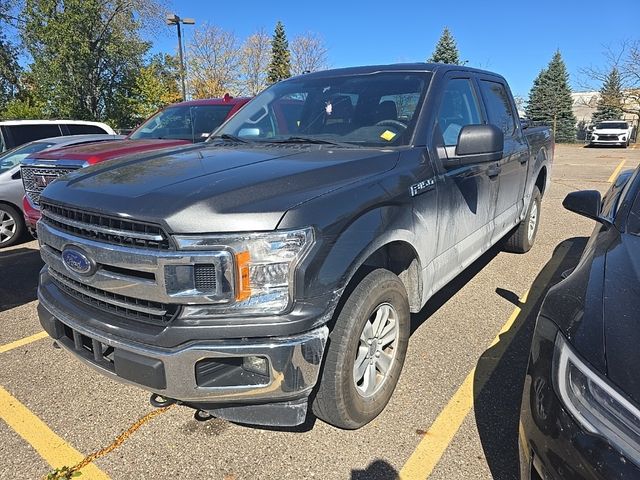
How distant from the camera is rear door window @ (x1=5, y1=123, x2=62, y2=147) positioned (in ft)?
31.4

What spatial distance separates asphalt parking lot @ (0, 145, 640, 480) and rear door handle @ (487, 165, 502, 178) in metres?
1.21

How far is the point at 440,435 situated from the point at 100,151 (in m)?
4.70

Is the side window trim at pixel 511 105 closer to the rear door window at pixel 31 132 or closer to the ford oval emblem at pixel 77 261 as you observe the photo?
the ford oval emblem at pixel 77 261

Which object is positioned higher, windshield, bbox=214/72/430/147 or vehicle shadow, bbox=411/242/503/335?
windshield, bbox=214/72/430/147

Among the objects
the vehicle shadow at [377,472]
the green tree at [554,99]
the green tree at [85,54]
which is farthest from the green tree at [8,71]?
the green tree at [554,99]

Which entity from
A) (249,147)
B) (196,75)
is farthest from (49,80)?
(249,147)

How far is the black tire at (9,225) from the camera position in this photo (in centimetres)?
684

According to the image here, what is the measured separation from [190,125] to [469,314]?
15.4ft

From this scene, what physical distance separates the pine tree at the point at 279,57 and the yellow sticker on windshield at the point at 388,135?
39.5 m

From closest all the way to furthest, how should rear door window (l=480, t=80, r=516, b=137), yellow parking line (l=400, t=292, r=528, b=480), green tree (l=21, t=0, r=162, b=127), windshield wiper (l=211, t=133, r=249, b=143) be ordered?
yellow parking line (l=400, t=292, r=528, b=480) → windshield wiper (l=211, t=133, r=249, b=143) → rear door window (l=480, t=80, r=516, b=137) → green tree (l=21, t=0, r=162, b=127)

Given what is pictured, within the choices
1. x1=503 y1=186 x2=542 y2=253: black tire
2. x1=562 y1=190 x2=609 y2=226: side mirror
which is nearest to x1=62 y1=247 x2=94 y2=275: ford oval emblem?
x1=562 y1=190 x2=609 y2=226: side mirror

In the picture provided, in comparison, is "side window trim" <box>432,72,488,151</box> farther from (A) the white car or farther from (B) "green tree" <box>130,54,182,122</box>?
(A) the white car

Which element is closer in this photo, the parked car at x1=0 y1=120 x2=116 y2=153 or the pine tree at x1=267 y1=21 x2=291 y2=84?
the parked car at x1=0 y1=120 x2=116 y2=153

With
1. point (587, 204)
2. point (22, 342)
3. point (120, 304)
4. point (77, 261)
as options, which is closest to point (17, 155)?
point (22, 342)
